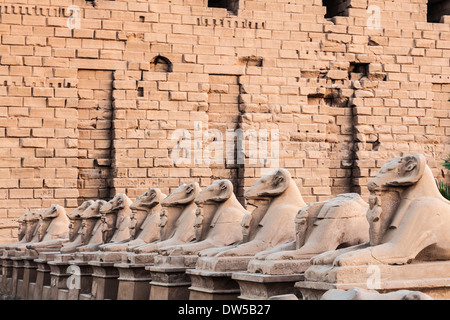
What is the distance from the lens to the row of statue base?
7.18 m

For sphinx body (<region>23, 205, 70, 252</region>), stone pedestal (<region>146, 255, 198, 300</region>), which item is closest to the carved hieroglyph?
stone pedestal (<region>146, 255, 198, 300</region>)

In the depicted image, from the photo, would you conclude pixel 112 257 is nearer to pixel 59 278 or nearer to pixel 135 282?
pixel 135 282

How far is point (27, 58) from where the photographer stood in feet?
59.2

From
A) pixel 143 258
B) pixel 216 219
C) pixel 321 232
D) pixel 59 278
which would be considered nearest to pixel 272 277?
pixel 321 232

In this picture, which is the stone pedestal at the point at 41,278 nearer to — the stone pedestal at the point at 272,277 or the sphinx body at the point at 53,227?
the sphinx body at the point at 53,227

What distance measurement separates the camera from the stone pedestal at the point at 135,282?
10.1m

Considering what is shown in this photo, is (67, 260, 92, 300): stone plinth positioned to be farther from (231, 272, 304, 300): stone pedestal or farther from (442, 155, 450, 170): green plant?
(442, 155, 450, 170): green plant

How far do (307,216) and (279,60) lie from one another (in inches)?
465

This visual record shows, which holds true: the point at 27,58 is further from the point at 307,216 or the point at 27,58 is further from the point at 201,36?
the point at 307,216

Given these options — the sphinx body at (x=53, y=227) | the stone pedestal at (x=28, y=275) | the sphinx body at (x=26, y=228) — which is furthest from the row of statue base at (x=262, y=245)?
the sphinx body at (x=26, y=228)

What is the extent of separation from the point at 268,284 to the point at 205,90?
1173 cm

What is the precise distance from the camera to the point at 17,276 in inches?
573
